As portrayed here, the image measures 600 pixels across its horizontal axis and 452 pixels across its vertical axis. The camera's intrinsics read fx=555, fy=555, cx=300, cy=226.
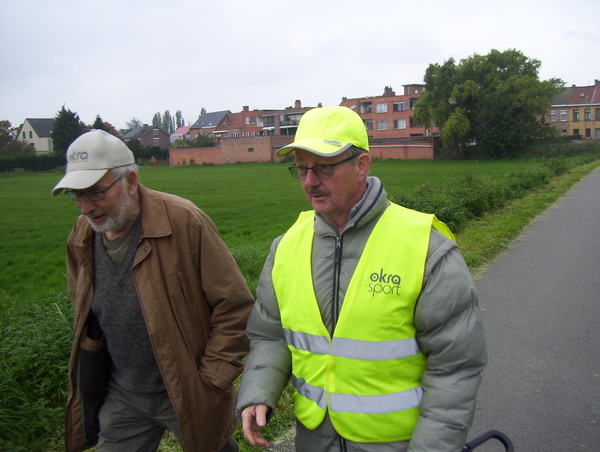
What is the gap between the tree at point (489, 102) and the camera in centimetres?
5950

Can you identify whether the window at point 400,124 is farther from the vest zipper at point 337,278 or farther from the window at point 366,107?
the vest zipper at point 337,278

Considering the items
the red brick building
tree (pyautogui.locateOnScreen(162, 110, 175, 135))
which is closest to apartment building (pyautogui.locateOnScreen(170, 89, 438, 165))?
the red brick building

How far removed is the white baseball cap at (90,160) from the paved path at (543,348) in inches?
120

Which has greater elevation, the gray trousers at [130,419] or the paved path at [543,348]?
the gray trousers at [130,419]

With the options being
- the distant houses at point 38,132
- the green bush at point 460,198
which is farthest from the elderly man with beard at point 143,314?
the distant houses at point 38,132

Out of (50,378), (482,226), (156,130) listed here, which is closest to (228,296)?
(50,378)

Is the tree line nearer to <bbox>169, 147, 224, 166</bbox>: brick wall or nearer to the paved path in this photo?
<bbox>169, 147, 224, 166</bbox>: brick wall

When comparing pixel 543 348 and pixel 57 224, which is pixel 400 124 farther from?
pixel 543 348

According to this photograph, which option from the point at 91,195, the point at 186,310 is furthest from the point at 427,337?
the point at 91,195

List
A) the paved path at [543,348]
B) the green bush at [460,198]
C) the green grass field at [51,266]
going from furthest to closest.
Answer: the green bush at [460,198] < the paved path at [543,348] < the green grass field at [51,266]

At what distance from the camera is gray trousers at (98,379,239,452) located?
9.38 feet

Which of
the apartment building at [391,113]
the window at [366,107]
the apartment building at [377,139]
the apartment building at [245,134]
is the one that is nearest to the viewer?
the apartment building at [377,139]

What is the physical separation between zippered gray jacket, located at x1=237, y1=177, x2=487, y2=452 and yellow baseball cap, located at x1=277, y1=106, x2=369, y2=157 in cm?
23

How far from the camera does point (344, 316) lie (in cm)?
208
